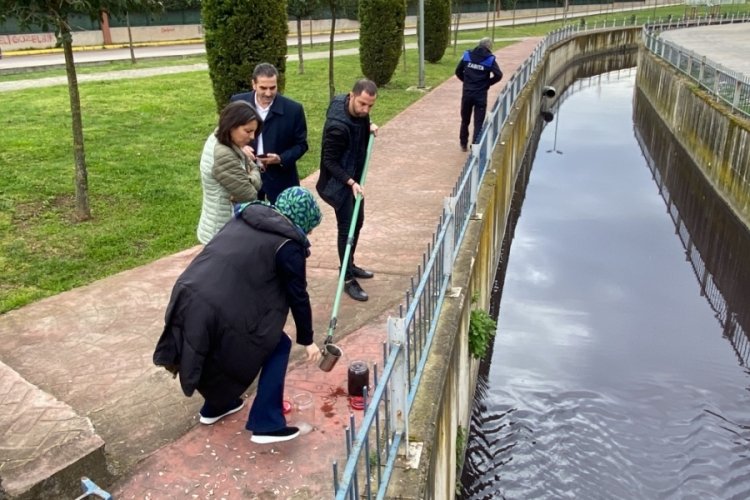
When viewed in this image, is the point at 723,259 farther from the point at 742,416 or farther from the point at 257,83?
the point at 257,83

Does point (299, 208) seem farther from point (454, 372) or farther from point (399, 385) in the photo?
point (454, 372)

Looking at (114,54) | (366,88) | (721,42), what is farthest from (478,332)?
(721,42)

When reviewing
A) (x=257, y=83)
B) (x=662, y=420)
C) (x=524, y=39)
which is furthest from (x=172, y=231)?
(x=524, y=39)

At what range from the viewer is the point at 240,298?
3184mm

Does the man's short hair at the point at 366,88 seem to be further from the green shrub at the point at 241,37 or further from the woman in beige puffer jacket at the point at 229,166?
the green shrub at the point at 241,37

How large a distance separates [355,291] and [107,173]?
4.96 m

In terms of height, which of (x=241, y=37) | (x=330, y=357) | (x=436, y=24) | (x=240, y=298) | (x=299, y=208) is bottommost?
(x=330, y=357)

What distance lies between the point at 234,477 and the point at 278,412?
0.38 meters

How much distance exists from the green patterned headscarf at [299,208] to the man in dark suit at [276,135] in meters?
1.65

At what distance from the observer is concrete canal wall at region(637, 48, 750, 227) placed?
1081 cm

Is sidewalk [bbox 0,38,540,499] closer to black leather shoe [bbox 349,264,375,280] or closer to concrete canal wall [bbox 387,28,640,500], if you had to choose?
black leather shoe [bbox 349,264,375,280]

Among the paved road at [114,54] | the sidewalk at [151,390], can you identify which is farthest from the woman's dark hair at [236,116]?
the paved road at [114,54]

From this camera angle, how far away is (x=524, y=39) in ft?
105

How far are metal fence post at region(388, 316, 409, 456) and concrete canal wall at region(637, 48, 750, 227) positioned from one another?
361 inches
